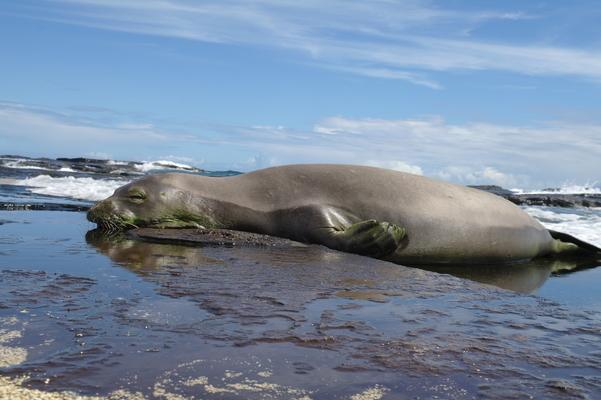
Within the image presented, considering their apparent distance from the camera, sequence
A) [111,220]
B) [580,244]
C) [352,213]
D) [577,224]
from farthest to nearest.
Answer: [577,224] → [580,244] → [111,220] → [352,213]

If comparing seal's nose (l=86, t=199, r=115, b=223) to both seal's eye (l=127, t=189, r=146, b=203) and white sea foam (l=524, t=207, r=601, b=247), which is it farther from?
white sea foam (l=524, t=207, r=601, b=247)

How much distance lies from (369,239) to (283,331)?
3713 mm

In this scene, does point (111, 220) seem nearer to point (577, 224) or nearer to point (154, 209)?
point (154, 209)

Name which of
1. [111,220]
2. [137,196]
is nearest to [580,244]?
[137,196]

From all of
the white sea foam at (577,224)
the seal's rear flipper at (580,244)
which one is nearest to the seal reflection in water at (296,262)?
the seal's rear flipper at (580,244)

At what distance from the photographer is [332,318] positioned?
3.74m

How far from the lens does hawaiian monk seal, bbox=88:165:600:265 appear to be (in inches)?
292

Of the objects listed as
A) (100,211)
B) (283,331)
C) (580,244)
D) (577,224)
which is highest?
(577,224)

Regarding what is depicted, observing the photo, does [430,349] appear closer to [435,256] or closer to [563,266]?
[435,256]

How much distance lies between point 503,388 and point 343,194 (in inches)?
202

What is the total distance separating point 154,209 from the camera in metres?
8.28

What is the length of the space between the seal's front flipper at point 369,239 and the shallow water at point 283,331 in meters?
1.25

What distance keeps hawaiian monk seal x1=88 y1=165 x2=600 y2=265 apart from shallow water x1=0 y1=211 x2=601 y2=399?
166 centimetres

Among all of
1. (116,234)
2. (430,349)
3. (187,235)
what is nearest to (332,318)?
(430,349)
